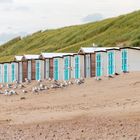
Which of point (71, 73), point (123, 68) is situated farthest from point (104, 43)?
point (123, 68)

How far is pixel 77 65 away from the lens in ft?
123

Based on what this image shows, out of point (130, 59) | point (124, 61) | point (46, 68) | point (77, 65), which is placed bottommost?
point (46, 68)

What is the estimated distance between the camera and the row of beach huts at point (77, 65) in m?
33.1

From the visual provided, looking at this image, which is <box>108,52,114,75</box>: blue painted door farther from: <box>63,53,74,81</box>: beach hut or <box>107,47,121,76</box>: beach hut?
<box>63,53,74,81</box>: beach hut

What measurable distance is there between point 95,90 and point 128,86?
4.67 ft

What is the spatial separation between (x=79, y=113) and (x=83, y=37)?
65.7 m

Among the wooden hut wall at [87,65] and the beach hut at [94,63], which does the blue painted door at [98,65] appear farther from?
the wooden hut wall at [87,65]

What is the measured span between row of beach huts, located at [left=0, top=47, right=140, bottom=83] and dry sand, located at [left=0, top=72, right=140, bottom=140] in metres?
5.31

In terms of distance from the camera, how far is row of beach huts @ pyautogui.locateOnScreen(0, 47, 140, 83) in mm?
33125

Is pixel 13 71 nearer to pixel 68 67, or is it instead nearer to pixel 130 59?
pixel 68 67

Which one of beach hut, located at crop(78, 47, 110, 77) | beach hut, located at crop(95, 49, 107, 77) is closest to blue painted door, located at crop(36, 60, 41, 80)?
beach hut, located at crop(78, 47, 110, 77)

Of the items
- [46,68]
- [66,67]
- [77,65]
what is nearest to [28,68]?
[46,68]

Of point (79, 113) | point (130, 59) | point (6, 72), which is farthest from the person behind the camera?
point (6, 72)

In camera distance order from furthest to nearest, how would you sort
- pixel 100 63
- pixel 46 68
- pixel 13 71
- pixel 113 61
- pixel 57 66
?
pixel 13 71 → pixel 46 68 → pixel 57 66 → pixel 100 63 → pixel 113 61
